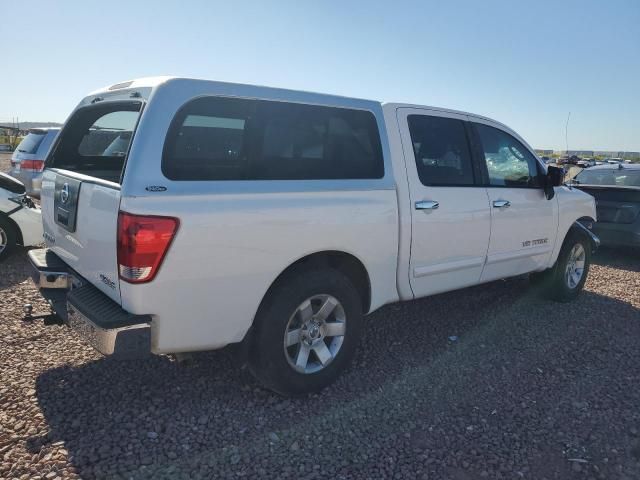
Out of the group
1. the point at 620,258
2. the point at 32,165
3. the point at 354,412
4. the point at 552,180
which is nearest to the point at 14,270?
the point at 32,165

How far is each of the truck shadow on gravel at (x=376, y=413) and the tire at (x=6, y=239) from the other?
10.9 feet

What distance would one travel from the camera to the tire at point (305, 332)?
2.98m

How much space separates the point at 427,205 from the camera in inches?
144

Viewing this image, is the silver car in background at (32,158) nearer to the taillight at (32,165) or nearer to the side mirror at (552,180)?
the taillight at (32,165)

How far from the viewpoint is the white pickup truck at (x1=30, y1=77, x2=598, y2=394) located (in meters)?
2.53

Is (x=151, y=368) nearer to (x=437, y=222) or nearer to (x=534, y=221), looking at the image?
(x=437, y=222)

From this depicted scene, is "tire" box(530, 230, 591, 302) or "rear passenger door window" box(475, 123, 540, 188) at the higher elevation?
"rear passenger door window" box(475, 123, 540, 188)

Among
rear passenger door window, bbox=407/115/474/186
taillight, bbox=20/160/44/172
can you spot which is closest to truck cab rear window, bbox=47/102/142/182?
rear passenger door window, bbox=407/115/474/186

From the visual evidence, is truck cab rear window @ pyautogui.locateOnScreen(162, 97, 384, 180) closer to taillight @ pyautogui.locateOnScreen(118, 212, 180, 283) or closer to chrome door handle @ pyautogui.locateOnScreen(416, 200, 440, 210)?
taillight @ pyautogui.locateOnScreen(118, 212, 180, 283)

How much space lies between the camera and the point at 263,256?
281cm

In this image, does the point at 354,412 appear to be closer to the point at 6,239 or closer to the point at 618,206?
the point at 6,239

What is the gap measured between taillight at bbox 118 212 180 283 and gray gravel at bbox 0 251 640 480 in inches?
38.7

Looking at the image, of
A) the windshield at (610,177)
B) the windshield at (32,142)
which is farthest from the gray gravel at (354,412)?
the windshield at (32,142)

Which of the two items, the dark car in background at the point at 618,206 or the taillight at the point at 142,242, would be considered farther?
the dark car in background at the point at 618,206
